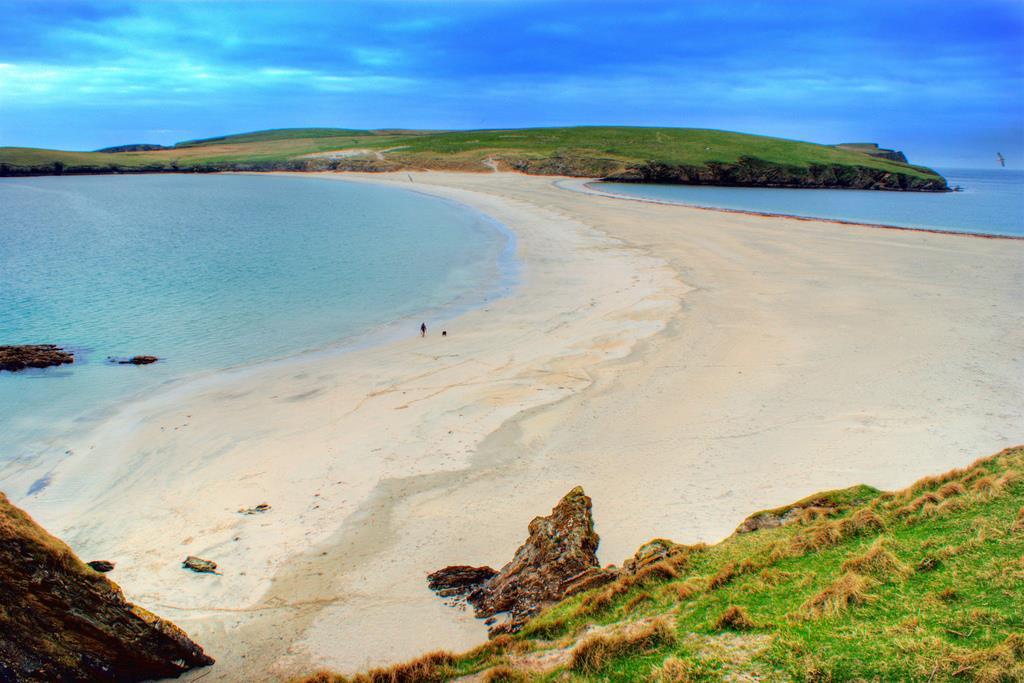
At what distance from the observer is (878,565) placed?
5742 millimetres

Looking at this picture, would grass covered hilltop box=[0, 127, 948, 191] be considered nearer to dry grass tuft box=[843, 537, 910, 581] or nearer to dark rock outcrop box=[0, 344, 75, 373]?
dark rock outcrop box=[0, 344, 75, 373]

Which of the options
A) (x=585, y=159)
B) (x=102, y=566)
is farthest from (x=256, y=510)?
(x=585, y=159)

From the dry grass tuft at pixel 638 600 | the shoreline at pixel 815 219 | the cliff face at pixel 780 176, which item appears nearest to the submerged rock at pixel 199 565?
the dry grass tuft at pixel 638 600

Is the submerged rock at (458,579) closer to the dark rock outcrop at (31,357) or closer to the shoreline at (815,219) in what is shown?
the dark rock outcrop at (31,357)

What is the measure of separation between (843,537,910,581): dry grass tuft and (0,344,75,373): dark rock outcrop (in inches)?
709

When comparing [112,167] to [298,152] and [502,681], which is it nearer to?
[298,152]

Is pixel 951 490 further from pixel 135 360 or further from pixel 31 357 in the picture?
pixel 31 357

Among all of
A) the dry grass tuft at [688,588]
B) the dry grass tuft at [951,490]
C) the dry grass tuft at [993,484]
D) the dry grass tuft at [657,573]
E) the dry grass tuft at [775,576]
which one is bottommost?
the dry grass tuft at [657,573]

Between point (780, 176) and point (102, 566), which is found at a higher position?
point (780, 176)

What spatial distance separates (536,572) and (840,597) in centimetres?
300

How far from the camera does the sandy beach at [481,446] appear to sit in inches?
304

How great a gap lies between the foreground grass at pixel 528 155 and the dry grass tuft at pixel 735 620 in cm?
9622

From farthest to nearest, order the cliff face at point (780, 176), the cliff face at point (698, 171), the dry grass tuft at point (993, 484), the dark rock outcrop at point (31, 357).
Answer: the cliff face at point (780, 176)
the cliff face at point (698, 171)
the dark rock outcrop at point (31, 357)
the dry grass tuft at point (993, 484)

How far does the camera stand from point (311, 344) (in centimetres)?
1870
